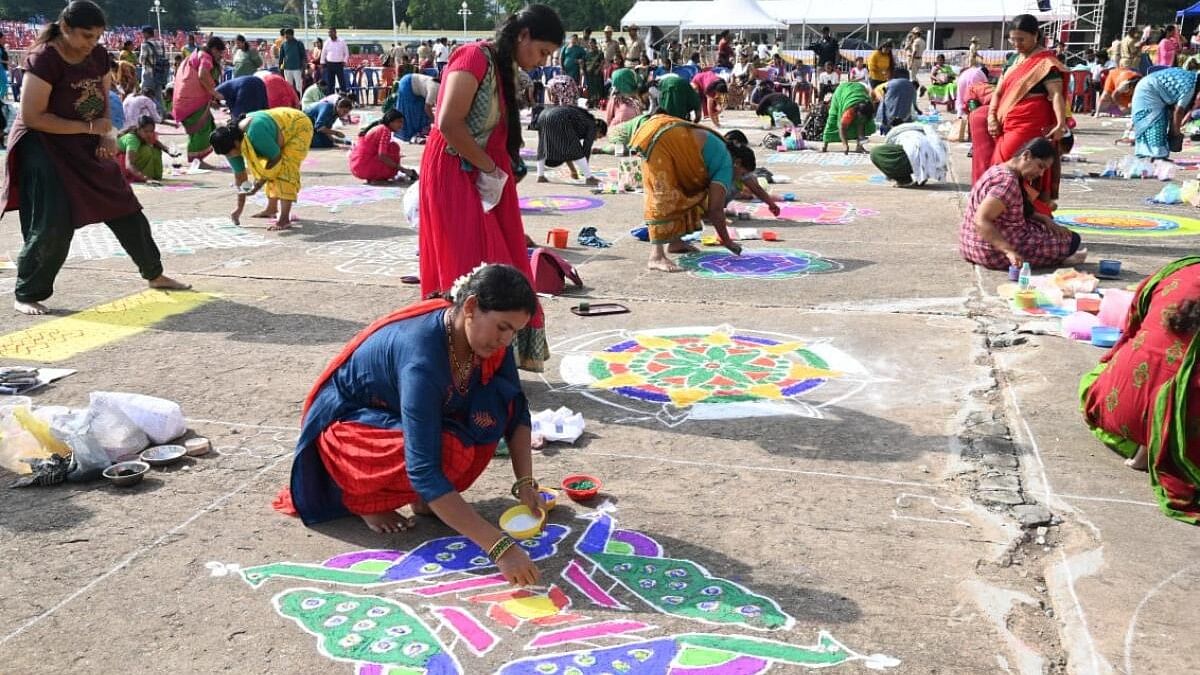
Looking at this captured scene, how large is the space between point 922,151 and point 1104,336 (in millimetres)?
5853

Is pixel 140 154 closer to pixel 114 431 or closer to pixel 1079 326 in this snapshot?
pixel 114 431

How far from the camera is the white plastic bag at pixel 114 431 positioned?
3.79m

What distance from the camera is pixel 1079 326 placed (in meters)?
5.25

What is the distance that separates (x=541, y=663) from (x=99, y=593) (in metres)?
1.27

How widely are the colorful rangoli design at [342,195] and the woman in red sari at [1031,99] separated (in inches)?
219

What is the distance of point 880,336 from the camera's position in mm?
5402

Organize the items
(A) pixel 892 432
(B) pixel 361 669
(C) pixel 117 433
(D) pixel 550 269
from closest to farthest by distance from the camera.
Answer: (B) pixel 361 669, (C) pixel 117 433, (A) pixel 892 432, (D) pixel 550 269

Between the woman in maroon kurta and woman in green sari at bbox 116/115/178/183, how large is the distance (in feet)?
18.6

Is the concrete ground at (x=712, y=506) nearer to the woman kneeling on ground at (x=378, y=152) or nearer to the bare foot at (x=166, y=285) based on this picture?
the bare foot at (x=166, y=285)

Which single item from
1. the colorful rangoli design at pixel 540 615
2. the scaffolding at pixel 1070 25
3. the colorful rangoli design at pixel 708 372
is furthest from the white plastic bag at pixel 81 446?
the scaffolding at pixel 1070 25

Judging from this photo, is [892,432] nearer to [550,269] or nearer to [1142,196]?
[550,269]

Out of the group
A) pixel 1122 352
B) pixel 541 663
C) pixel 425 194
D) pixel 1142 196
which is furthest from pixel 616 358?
pixel 1142 196

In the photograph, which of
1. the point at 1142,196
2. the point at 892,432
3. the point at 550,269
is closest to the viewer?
the point at 892,432

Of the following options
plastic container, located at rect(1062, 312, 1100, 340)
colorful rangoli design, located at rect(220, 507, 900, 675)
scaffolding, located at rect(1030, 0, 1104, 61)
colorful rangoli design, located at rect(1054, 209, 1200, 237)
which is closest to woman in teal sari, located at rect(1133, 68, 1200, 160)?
colorful rangoli design, located at rect(1054, 209, 1200, 237)
